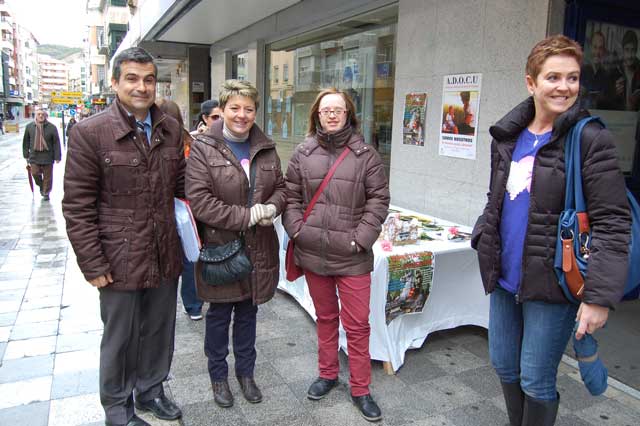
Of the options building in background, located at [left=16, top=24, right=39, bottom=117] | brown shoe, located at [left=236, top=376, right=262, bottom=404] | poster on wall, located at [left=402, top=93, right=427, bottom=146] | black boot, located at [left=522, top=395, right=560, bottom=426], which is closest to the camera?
black boot, located at [left=522, top=395, right=560, bottom=426]

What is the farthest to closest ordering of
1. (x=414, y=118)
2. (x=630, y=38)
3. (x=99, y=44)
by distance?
(x=99, y=44)
(x=414, y=118)
(x=630, y=38)

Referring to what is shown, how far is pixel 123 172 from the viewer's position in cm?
251

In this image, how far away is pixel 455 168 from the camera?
5.07m

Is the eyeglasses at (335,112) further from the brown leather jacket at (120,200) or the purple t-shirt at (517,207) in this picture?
the purple t-shirt at (517,207)

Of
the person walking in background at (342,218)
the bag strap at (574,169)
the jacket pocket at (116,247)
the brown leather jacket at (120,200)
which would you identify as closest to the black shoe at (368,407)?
the person walking in background at (342,218)

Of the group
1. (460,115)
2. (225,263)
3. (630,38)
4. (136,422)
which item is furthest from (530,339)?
(630,38)

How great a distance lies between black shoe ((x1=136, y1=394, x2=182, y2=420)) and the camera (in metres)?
2.92

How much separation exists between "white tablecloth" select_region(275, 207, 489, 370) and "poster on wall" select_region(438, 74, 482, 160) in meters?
1.29

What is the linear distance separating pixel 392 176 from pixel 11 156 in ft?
74.4

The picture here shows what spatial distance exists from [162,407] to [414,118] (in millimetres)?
3899

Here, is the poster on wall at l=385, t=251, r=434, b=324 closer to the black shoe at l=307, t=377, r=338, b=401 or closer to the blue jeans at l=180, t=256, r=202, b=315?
the black shoe at l=307, t=377, r=338, b=401

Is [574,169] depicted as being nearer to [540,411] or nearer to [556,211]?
[556,211]

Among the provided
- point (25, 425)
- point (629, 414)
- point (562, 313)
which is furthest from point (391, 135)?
point (25, 425)

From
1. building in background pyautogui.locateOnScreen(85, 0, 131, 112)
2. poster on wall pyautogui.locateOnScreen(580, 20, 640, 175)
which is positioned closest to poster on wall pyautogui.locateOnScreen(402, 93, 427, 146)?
poster on wall pyautogui.locateOnScreen(580, 20, 640, 175)
